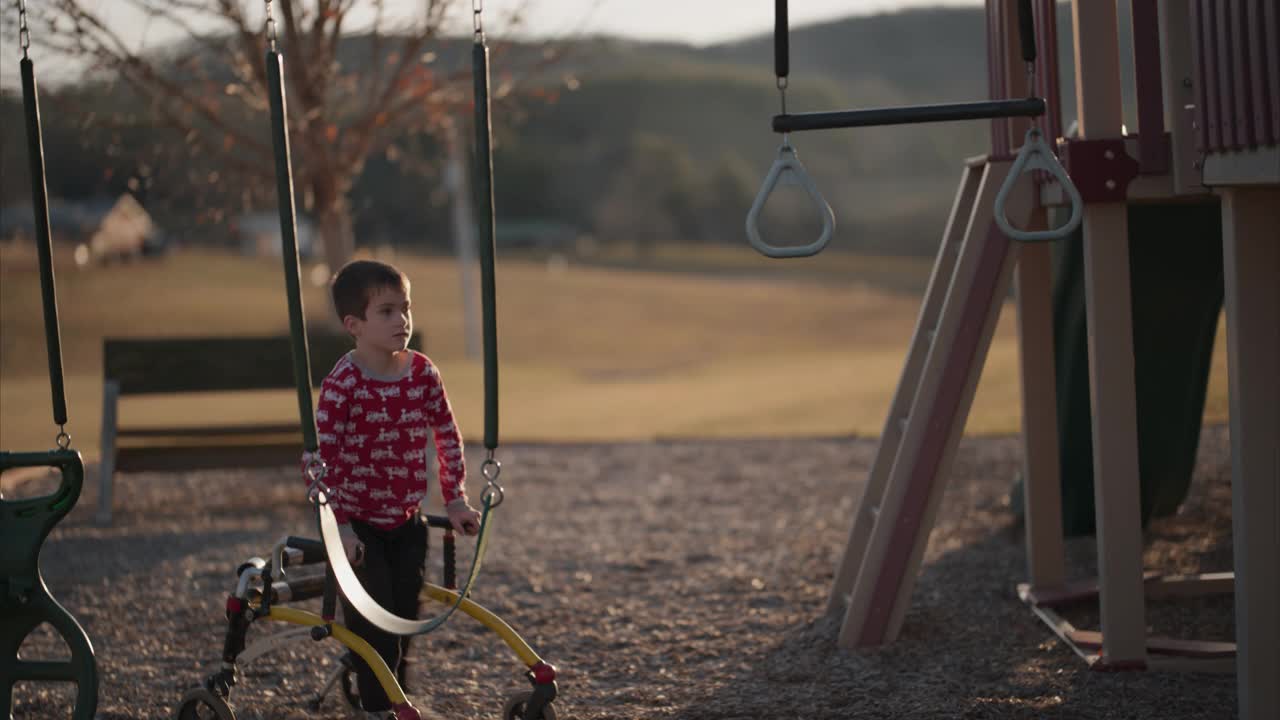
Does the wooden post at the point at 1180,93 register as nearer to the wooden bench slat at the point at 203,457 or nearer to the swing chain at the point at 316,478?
the swing chain at the point at 316,478

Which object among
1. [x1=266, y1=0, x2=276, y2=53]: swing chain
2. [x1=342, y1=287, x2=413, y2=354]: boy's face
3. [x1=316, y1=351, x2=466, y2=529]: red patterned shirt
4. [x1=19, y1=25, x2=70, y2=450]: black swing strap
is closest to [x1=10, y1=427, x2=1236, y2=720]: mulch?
[x1=316, y1=351, x2=466, y2=529]: red patterned shirt

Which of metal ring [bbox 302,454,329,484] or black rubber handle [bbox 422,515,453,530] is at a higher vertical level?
metal ring [bbox 302,454,329,484]

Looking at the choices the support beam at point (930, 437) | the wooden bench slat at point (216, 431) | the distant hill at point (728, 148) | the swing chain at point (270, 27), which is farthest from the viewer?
the distant hill at point (728, 148)

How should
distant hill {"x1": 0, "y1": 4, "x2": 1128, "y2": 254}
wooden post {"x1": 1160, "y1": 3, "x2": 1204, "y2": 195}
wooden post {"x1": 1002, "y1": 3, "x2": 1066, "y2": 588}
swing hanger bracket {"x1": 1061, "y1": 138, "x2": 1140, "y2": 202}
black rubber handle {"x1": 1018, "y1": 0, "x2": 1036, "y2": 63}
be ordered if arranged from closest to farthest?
black rubber handle {"x1": 1018, "y1": 0, "x2": 1036, "y2": 63} → wooden post {"x1": 1160, "y1": 3, "x2": 1204, "y2": 195} → swing hanger bracket {"x1": 1061, "y1": 138, "x2": 1140, "y2": 202} → wooden post {"x1": 1002, "y1": 3, "x2": 1066, "y2": 588} → distant hill {"x1": 0, "y1": 4, "x2": 1128, "y2": 254}

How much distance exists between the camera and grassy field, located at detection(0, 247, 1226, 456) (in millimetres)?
13430

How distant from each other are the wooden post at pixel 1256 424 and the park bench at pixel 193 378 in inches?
231

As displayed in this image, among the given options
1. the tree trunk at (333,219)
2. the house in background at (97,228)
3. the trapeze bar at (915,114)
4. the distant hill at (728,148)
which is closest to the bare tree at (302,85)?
the tree trunk at (333,219)

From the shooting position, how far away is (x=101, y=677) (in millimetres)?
5266

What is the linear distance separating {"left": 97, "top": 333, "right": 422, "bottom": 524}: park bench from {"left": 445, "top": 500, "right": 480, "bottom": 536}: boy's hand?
188 inches

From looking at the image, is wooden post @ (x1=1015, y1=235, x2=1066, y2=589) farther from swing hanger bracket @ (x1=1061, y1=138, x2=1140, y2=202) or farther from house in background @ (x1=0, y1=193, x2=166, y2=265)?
house in background @ (x1=0, y1=193, x2=166, y2=265)

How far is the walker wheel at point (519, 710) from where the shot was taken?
3.98m

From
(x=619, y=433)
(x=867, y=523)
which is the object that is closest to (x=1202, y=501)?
(x=867, y=523)

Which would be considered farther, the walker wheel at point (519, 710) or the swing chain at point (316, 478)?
the walker wheel at point (519, 710)

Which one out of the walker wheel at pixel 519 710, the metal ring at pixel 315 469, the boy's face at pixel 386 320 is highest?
the boy's face at pixel 386 320
